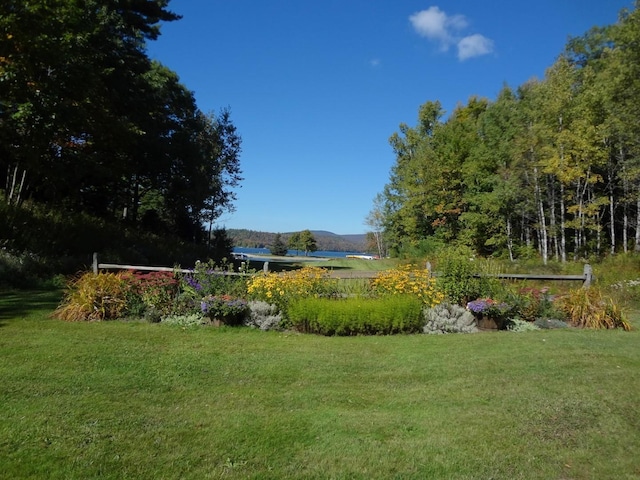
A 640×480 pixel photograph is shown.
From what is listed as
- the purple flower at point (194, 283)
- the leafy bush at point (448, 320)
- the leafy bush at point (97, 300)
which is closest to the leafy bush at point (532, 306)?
the leafy bush at point (448, 320)

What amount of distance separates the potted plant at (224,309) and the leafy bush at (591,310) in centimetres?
673

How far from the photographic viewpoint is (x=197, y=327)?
25.8ft

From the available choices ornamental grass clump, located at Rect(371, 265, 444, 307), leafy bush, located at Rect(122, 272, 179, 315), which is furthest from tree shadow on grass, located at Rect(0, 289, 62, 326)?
ornamental grass clump, located at Rect(371, 265, 444, 307)

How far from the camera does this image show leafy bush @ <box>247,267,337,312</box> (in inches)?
331

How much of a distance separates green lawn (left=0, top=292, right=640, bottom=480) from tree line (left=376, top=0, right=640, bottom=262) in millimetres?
18237

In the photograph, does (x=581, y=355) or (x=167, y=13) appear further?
(x=167, y=13)

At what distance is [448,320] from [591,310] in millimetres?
3246

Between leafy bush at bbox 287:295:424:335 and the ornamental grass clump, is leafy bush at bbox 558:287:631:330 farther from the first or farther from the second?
leafy bush at bbox 287:295:424:335

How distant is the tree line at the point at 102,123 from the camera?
43.4ft

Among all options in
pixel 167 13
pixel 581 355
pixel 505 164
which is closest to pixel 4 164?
pixel 167 13

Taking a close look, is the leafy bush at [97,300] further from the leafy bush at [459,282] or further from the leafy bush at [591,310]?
the leafy bush at [591,310]

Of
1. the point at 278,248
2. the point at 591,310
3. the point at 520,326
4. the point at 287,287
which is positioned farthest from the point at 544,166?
the point at 278,248

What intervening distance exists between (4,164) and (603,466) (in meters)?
23.7

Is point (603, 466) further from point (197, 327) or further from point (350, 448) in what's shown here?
point (197, 327)
